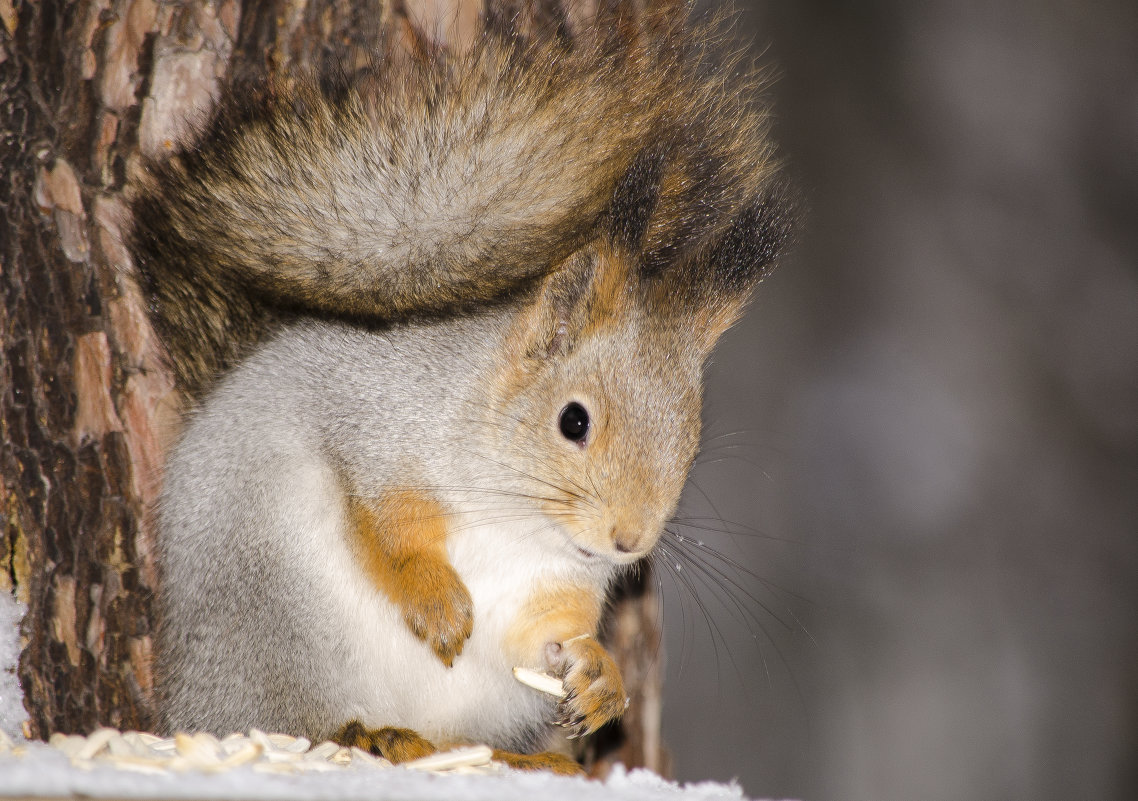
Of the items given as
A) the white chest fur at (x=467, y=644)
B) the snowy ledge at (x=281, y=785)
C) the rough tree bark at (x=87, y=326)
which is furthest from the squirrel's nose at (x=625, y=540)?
the rough tree bark at (x=87, y=326)

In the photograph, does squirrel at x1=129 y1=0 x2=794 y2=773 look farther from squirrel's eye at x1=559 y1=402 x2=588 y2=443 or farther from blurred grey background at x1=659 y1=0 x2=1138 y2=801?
blurred grey background at x1=659 y1=0 x2=1138 y2=801

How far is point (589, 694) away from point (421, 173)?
73 centimetres

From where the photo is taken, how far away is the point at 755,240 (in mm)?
1479

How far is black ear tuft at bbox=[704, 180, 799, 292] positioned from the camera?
1.46m

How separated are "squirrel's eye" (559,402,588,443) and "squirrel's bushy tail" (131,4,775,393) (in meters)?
0.21

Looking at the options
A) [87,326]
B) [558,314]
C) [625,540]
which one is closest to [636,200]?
[558,314]

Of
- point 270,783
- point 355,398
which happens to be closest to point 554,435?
Answer: point 355,398

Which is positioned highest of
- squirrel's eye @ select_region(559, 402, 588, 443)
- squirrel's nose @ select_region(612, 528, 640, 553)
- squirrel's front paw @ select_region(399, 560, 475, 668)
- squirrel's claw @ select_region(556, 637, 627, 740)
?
squirrel's eye @ select_region(559, 402, 588, 443)

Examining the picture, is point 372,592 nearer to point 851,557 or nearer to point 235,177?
point 235,177

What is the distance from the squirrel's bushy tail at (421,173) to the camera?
132 centimetres

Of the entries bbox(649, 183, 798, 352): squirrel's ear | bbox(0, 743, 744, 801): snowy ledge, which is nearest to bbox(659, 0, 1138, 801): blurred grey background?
bbox(649, 183, 798, 352): squirrel's ear

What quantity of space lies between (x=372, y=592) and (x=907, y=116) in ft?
6.80

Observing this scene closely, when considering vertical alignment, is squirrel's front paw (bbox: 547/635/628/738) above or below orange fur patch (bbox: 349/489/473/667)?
below

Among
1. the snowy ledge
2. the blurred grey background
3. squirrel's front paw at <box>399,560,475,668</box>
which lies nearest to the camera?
the snowy ledge
